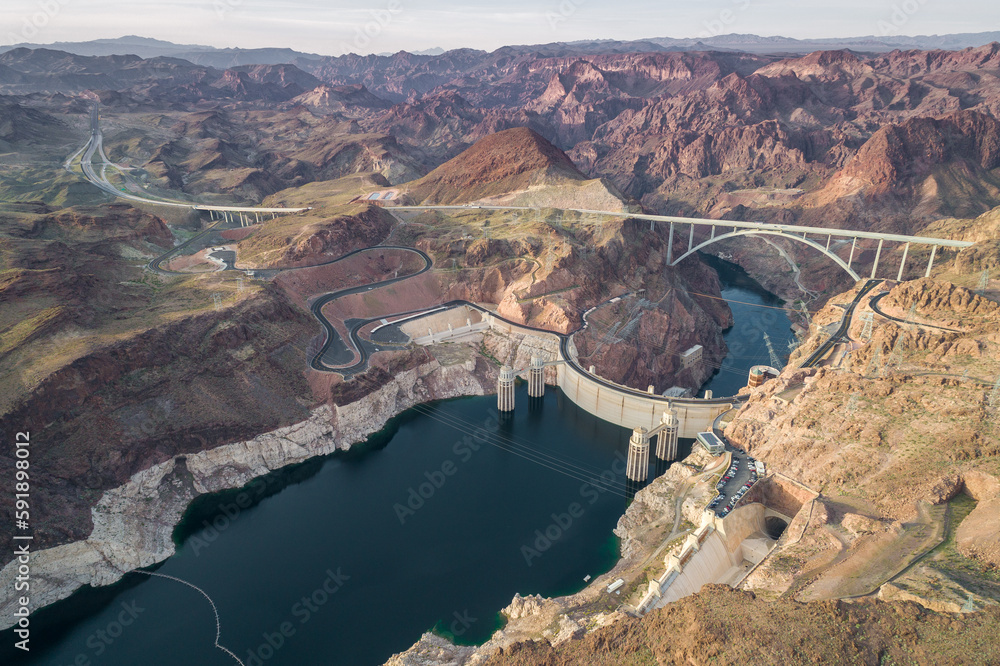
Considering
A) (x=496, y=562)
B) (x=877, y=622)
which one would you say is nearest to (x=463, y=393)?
(x=496, y=562)

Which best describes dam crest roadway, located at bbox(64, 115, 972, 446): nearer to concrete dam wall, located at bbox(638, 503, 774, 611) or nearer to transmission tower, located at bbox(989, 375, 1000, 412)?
concrete dam wall, located at bbox(638, 503, 774, 611)

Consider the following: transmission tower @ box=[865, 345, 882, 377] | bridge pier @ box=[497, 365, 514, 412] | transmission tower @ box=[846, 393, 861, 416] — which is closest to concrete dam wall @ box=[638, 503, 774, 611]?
transmission tower @ box=[846, 393, 861, 416]

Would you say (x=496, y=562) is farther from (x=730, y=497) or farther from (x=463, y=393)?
(x=463, y=393)

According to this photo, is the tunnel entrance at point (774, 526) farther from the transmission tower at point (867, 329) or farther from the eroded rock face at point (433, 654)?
the eroded rock face at point (433, 654)

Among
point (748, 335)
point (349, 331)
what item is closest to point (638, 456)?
point (349, 331)

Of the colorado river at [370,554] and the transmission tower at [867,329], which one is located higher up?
the transmission tower at [867,329]

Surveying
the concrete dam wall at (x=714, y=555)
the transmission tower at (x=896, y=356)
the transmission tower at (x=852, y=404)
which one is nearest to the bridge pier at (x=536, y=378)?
the concrete dam wall at (x=714, y=555)

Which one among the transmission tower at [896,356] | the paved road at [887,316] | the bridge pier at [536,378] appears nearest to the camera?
the transmission tower at [896,356]

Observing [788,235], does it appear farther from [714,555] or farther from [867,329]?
[714,555]
